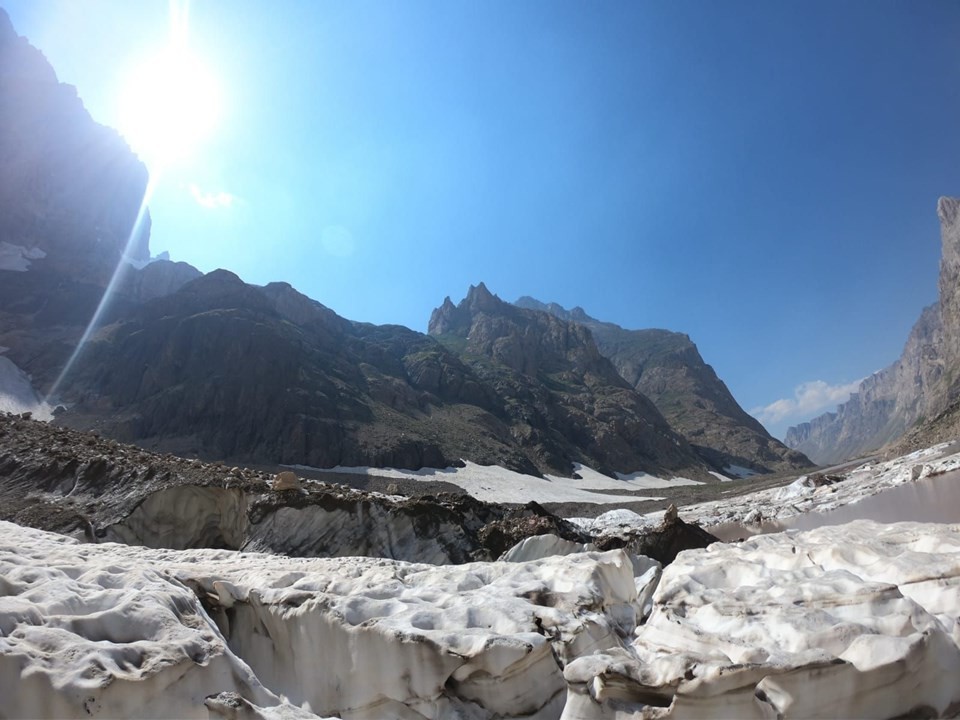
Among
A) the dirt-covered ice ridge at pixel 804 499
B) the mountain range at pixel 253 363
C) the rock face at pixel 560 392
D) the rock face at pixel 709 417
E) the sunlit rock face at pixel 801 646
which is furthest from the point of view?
the rock face at pixel 709 417

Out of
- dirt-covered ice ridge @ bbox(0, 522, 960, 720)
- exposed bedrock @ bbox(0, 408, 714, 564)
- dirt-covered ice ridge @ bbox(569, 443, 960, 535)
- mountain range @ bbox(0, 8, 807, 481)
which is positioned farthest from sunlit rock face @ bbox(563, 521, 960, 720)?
mountain range @ bbox(0, 8, 807, 481)

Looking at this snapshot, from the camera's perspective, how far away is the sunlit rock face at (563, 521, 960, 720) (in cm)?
459

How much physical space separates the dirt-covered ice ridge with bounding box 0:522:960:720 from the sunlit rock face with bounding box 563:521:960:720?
16mm

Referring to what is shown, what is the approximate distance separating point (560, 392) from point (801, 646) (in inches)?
5110

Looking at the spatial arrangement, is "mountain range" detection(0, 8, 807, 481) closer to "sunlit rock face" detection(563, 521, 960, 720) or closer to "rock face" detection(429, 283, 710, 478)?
"rock face" detection(429, 283, 710, 478)

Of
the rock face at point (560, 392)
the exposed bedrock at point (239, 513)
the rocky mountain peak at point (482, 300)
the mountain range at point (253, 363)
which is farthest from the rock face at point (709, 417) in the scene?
the exposed bedrock at point (239, 513)

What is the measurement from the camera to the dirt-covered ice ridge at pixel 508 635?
460 centimetres

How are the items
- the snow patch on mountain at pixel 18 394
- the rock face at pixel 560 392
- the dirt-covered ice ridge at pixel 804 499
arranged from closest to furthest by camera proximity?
the dirt-covered ice ridge at pixel 804 499 < the snow patch on mountain at pixel 18 394 < the rock face at pixel 560 392

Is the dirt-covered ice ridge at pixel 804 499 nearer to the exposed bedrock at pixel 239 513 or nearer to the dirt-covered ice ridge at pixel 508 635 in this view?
the exposed bedrock at pixel 239 513

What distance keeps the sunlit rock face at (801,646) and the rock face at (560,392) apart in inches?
3714

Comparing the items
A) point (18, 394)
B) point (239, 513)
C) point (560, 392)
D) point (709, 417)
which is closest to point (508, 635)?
point (239, 513)

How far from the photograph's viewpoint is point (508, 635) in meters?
6.05

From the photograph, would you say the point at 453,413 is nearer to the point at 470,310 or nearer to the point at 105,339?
the point at 105,339

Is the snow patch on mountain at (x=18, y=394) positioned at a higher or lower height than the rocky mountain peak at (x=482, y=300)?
lower
